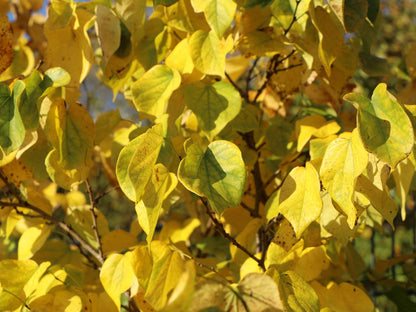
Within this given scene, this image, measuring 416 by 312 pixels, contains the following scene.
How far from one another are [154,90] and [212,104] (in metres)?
0.08

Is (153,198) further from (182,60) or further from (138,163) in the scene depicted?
(182,60)

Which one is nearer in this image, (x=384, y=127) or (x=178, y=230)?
(x=384, y=127)

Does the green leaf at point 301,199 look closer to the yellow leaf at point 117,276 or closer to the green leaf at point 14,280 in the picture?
the yellow leaf at point 117,276

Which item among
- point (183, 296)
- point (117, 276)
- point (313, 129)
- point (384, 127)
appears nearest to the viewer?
point (183, 296)

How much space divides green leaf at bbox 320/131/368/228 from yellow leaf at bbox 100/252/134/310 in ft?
0.84

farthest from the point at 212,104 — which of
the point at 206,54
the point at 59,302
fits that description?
the point at 59,302

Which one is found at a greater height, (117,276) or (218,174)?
(218,174)

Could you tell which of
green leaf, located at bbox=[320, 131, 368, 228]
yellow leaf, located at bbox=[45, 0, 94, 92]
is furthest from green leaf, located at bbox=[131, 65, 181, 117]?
green leaf, located at bbox=[320, 131, 368, 228]

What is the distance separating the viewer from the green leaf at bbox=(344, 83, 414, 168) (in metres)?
0.46

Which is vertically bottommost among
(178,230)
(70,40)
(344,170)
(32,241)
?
(178,230)

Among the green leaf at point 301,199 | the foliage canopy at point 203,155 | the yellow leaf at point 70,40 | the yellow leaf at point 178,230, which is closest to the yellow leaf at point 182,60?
the foliage canopy at point 203,155

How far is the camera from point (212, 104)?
0.61 m

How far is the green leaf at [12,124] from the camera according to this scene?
0.58m

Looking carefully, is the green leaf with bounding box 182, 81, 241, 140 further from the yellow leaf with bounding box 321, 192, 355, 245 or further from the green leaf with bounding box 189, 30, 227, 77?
the yellow leaf with bounding box 321, 192, 355, 245
